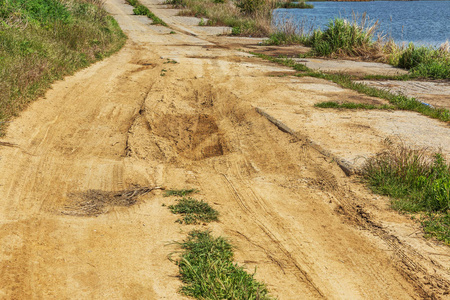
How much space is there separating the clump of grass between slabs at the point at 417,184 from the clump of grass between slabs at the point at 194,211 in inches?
80.9

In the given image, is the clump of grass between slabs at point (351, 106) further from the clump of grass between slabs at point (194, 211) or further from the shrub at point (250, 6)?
the shrub at point (250, 6)

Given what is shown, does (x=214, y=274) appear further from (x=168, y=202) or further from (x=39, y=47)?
(x=39, y=47)

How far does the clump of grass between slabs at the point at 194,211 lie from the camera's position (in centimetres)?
452

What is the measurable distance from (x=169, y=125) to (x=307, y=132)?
260 centimetres

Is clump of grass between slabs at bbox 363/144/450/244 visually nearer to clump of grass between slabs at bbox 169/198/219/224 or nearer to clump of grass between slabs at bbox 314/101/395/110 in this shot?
clump of grass between slabs at bbox 169/198/219/224

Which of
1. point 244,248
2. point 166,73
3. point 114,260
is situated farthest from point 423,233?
point 166,73

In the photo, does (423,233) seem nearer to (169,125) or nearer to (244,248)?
(244,248)

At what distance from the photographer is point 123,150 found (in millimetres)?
6777

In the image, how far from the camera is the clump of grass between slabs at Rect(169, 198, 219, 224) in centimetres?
452

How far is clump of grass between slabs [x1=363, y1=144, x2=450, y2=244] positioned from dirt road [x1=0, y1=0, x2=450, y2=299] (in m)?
0.22

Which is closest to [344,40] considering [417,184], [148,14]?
[417,184]

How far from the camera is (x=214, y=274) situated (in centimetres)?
346

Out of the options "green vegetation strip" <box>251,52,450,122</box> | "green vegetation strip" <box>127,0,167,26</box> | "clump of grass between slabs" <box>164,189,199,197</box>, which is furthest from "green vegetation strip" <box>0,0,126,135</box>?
"green vegetation strip" <box>127,0,167,26</box>

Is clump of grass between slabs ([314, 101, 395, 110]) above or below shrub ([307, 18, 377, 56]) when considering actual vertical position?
below
